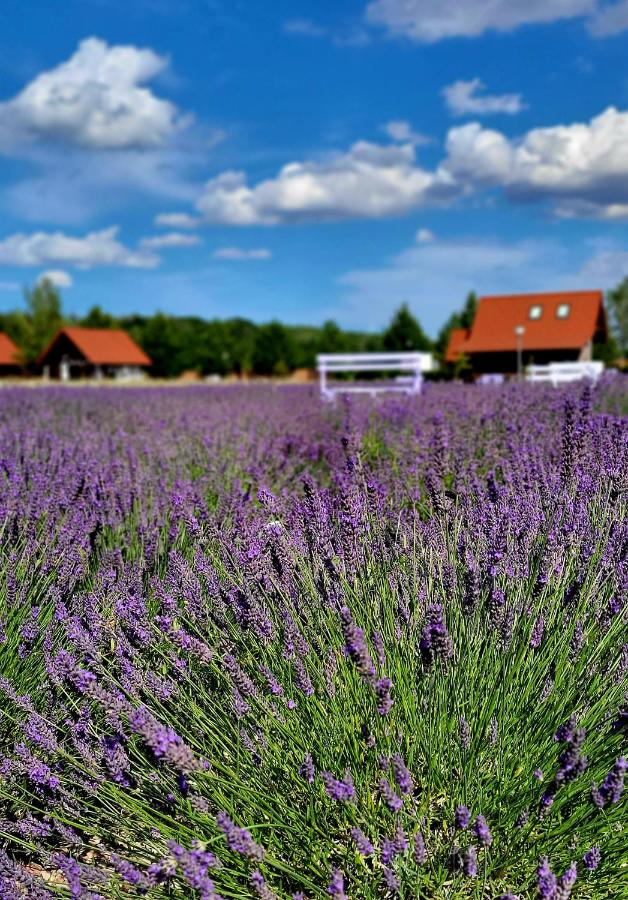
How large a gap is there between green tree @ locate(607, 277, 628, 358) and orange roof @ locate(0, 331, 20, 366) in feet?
150

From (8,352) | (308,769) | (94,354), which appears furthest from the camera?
(8,352)

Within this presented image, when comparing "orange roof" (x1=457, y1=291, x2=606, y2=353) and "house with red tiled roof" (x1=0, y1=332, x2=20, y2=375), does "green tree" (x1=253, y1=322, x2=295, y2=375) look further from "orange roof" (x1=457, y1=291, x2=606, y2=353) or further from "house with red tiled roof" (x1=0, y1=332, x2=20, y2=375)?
"house with red tiled roof" (x1=0, y1=332, x2=20, y2=375)

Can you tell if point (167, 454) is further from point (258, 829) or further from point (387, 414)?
point (258, 829)

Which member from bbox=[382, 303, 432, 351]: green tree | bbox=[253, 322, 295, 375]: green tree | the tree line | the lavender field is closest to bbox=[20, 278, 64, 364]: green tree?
the tree line

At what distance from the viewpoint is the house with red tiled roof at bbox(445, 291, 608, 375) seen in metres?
40.5

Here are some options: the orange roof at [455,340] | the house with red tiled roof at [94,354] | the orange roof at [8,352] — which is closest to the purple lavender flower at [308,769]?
the orange roof at [455,340]

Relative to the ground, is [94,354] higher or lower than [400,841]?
higher

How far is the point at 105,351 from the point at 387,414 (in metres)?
48.7

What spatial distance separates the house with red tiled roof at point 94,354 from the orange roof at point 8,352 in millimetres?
3038

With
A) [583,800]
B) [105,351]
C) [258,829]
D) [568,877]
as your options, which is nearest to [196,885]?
[258,829]

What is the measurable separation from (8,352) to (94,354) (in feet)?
34.6

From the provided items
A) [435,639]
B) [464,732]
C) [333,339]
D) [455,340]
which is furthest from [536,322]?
[464,732]

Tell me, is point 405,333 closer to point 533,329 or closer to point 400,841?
point 533,329

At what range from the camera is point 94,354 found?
2041 inches
